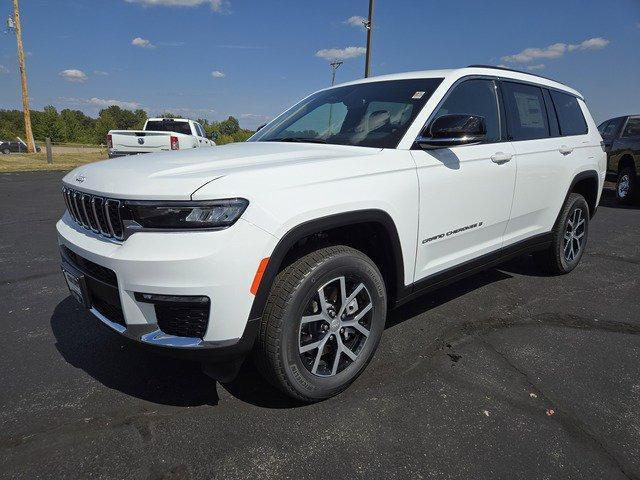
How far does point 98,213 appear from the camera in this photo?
84.2 inches

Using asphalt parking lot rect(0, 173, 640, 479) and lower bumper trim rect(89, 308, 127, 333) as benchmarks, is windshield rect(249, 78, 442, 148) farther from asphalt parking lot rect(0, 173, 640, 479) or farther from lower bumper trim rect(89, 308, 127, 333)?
lower bumper trim rect(89, 308, 127, 333)

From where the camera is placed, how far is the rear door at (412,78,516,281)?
268 cm

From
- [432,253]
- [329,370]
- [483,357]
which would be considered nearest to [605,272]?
[483,357]

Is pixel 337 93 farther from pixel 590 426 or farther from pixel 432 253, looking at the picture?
pixel 590 426

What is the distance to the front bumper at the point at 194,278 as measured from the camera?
1.83 metres

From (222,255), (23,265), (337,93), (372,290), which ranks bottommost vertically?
(23,265)

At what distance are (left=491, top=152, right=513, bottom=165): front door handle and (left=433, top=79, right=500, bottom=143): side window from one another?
0.40 ft

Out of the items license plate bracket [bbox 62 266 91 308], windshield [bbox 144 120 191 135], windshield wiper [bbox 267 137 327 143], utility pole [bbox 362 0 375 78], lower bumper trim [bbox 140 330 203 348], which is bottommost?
lower bumper trim [bbox 140 330 203 348]

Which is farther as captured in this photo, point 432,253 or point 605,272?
point 605,272

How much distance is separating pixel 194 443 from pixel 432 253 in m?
1.73

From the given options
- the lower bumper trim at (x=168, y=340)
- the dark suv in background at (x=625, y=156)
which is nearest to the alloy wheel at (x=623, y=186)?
the dark suv in background at (x=625, y=156)

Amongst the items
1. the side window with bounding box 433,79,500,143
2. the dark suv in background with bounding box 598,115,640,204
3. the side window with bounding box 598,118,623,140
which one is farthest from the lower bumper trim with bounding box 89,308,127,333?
the side window with bounding box 598,118,623,140

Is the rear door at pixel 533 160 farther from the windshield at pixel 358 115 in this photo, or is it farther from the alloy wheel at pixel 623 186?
the alloy wheel at pixel 623 186

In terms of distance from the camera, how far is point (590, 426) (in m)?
2.21
